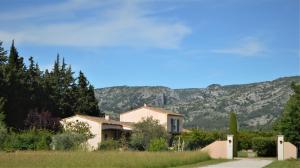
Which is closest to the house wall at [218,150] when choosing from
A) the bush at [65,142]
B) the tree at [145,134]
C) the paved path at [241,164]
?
the tree at [145,134]

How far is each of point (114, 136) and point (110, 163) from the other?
40.7 metres

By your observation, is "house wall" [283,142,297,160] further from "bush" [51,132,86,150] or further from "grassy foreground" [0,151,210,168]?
"grassy foreground" [0,151,210,168]

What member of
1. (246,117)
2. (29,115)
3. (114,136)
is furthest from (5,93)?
(246,117)

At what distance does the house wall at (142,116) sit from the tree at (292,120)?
1044 inches

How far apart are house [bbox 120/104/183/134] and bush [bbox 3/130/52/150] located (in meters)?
28.7

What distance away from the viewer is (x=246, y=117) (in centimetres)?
14725

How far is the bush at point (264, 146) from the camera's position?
195ft

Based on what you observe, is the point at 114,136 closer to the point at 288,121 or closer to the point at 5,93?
the point at 5,93

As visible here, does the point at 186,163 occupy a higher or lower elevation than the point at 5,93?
lower

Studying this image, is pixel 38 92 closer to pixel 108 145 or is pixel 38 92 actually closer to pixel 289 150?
pixel 108 145

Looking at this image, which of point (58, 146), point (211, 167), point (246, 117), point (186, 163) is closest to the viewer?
point (211, 167)

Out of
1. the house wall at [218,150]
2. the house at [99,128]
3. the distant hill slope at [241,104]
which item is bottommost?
the house wall at [218,150]

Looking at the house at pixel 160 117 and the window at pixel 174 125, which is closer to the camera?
the house at pixel 160 117

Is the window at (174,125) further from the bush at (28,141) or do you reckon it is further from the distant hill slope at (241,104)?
the distant hill slope at (241,104)
